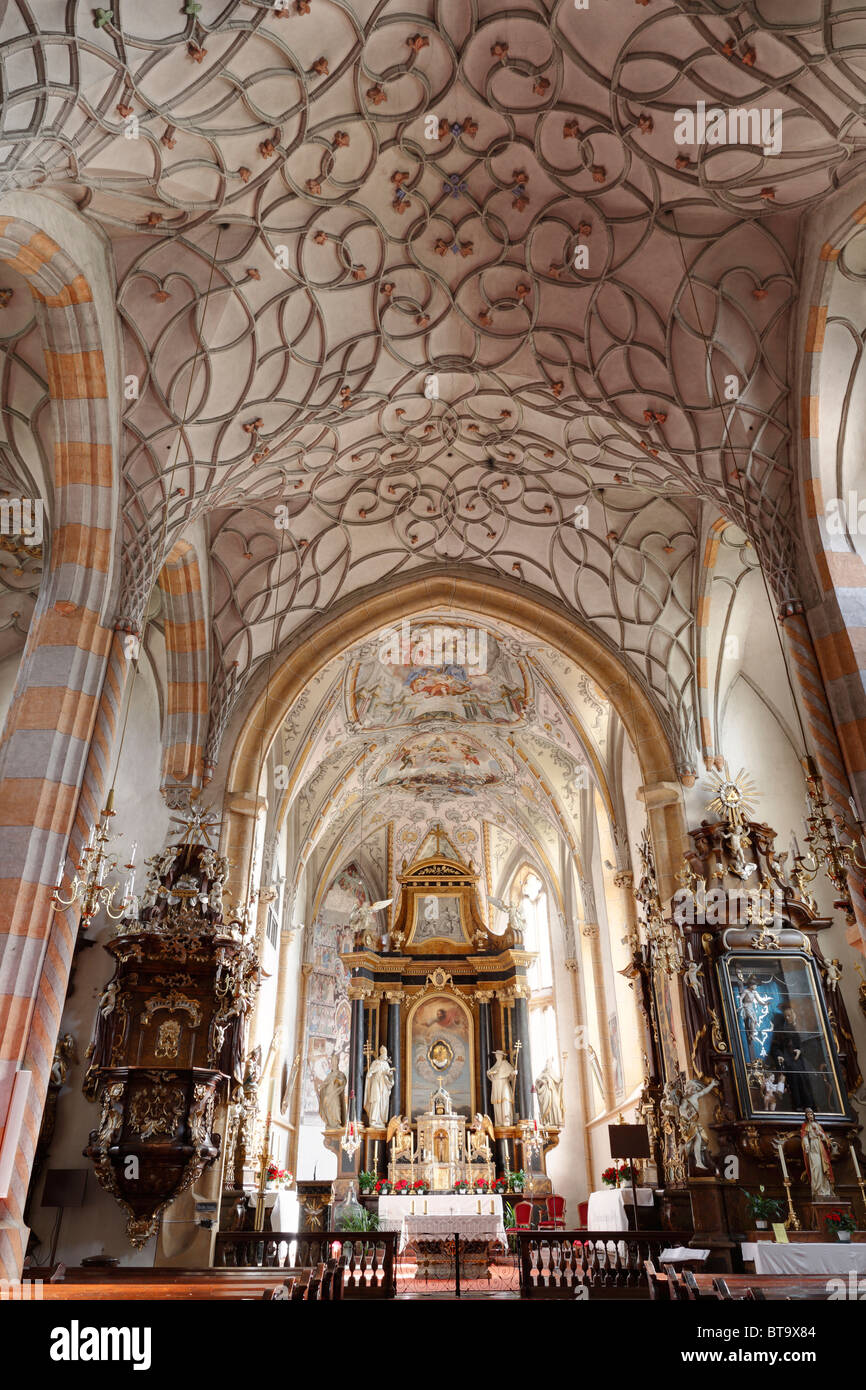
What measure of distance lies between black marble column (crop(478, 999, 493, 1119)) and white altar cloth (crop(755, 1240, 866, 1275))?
54.2 ft

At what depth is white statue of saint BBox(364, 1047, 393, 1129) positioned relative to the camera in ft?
73.5

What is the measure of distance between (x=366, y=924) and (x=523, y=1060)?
5.62 metres

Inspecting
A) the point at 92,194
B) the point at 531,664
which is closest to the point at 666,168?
the point at 92,194

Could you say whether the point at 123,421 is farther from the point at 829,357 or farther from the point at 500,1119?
the point at 500,1119

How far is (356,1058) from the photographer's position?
23375 mm

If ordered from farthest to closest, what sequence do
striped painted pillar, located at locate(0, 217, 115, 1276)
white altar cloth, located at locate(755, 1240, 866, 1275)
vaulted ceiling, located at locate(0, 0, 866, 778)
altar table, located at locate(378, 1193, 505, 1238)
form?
altar table, located at locate(378, 1193, 505, 1238), vaulted ceiling, located at locate(0, 0, 866, 778), white altar cloth, located at locate(755, 1240, 866, 1275), striped painted pillar, located at locate(0, 217, 115, 1276)

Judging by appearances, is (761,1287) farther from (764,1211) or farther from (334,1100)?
(334,1100)

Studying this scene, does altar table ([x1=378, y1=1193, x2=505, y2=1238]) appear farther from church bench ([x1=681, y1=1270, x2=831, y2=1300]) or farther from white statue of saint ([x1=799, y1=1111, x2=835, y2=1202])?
church bench ([x1=681, y1=1270, x2=831, y2=1300])

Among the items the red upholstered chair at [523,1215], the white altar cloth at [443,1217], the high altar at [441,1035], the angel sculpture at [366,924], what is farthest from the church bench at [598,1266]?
the angel sculpture at [366,924]

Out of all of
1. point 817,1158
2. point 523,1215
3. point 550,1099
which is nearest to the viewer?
point 817,1158

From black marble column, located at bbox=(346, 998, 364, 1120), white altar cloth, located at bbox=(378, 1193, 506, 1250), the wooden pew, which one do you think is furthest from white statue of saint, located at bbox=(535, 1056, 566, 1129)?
the wooden pew

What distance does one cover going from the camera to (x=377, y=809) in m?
25.2

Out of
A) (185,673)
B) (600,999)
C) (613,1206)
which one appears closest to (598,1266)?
(613,1206)

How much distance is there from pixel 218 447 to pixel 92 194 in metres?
3.10
